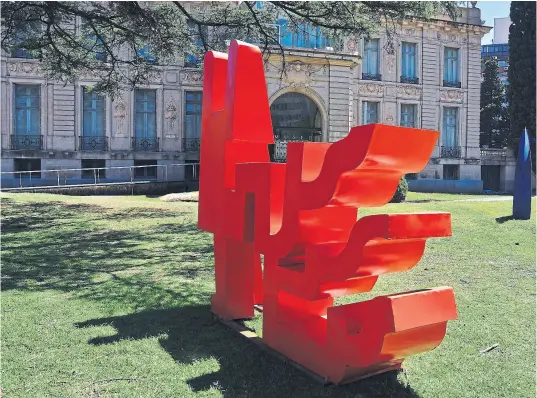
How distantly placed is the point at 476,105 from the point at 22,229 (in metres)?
28.6

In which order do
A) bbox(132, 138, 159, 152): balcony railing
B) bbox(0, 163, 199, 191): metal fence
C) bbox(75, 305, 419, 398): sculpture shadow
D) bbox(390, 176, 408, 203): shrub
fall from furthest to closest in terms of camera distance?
bbox(132, 138, 159, 152): balcony railing → bbox(0, 163, 199, 191): metal fence → bbox(390, 176, 408, 203): shrub → bbox(75, 305, 419, 398): sculpture shadow

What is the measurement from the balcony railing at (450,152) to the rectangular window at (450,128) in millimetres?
145

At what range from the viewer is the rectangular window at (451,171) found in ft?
102

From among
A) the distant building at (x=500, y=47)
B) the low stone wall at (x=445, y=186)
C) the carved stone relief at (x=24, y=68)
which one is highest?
the distant building at (x=500, y=47)

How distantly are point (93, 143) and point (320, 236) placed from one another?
23.2m

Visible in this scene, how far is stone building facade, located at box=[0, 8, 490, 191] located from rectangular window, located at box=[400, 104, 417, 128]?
0.06 metres

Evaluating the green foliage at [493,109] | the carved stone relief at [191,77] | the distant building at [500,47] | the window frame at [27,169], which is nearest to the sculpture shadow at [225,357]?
the window frame at [27,169]

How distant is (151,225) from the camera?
10.4m

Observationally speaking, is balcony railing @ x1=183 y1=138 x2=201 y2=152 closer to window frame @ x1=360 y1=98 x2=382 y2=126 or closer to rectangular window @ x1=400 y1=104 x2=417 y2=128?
window frame @ x1=360 y1=98 x2=382 y2=126

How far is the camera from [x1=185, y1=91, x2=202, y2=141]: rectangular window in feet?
85.1

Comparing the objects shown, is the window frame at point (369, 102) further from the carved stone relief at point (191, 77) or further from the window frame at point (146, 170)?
the window frame at point (146, 170)

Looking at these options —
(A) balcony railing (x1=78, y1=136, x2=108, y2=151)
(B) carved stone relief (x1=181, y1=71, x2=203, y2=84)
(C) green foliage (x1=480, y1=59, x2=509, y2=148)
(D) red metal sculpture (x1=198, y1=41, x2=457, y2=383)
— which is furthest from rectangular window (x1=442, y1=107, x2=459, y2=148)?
(D) red metal sculpture (x1=198, y1=41, x2=457, y2=383)

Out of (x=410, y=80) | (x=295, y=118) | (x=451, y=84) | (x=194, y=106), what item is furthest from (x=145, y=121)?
(x=451, y=84)

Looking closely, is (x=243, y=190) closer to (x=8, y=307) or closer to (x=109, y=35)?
(x=8, y=307)
